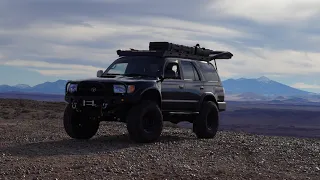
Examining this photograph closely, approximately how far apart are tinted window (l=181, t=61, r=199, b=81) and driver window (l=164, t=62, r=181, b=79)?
28 cm

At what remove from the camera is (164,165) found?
8.99 meters

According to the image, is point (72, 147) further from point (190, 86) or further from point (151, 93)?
point (190, 86)

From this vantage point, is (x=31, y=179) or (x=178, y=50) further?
(x=178, y=50)

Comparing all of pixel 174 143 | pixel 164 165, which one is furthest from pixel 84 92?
pixel 164 165

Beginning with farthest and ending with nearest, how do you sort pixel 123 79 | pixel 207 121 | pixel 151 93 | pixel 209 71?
pixel 209 71 < pixel 207 121 < pixel 151 93 < pixel 123 79

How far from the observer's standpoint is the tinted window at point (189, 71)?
13.6 m

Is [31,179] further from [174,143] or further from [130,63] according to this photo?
[130,63]

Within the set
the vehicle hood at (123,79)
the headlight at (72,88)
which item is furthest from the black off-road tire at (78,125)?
the vehicle hood at (123,79)

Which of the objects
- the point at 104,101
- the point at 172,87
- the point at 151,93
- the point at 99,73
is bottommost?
the point at 104,101

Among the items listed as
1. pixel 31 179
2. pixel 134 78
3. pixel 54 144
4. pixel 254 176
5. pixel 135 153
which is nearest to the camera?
pixel 31 179

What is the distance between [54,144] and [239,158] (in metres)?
3.93

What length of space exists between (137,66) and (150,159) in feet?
13.0

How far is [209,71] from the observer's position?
14.7 metres

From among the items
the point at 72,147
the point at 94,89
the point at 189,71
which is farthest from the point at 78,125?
the point at 189,71
